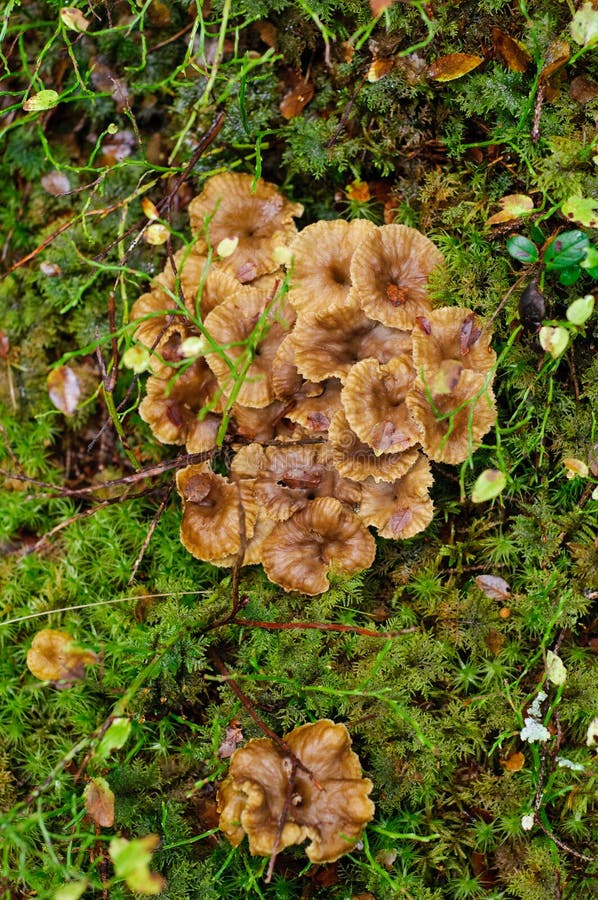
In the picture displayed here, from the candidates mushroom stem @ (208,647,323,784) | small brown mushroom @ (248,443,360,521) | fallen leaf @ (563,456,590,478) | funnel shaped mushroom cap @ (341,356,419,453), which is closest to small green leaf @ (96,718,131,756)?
mushroom stem @ (208,647,323,784)

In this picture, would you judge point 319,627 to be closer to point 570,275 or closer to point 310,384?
point 310,384

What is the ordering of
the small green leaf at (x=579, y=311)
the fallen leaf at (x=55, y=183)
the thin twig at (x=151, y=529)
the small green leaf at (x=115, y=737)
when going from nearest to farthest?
the small green leaf at (x=115, y=737) < the small green leaf at (x=579, y=311) < the thin twig at (x=151, y=529) < the fallen leaf at (x=55, y=183)

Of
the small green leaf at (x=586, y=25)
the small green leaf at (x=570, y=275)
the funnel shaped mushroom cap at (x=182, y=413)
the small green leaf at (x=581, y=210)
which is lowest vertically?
the funnel shaped mushroom cap at (x=182, y=413)

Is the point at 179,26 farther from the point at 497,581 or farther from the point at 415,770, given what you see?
the point at 415,770

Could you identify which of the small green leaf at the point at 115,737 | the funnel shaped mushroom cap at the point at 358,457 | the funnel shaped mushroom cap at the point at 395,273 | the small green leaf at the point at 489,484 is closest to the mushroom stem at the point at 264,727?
the small green leaf at the point at 115,737

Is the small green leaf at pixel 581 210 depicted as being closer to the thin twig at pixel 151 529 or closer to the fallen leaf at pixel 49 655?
the thin twig at pixel 151 529

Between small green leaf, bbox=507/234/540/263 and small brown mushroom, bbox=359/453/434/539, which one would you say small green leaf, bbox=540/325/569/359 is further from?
small brown mushroom, bbox=359/453/434/539

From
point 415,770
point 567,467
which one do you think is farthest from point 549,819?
point 567,467
